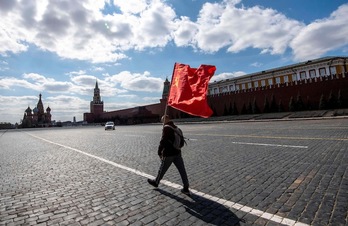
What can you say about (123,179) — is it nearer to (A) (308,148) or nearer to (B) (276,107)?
(A) (308,148)

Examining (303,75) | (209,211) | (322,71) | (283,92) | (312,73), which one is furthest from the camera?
(303,75)

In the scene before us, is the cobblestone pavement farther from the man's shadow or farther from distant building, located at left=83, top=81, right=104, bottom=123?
distant building, located at left=83, top=81, right=104, bottom=123

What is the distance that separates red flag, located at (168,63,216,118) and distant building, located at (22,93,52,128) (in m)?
118

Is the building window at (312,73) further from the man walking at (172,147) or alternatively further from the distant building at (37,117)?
the distant building at (37,117)

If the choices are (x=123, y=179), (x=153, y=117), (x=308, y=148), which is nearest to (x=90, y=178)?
(x=123, y=179)

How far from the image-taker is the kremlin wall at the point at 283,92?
121ft

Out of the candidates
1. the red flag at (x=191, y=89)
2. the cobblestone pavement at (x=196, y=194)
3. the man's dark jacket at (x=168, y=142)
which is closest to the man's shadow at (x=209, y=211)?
the cobblestone pavement at (x=196, y=194)

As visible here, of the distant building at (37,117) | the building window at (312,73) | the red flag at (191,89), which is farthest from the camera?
the distant building at (37,117)

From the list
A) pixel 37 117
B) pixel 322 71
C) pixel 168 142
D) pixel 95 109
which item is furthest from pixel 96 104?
pixel 168 142

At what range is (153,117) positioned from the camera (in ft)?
244

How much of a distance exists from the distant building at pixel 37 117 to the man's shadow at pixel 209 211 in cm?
11816

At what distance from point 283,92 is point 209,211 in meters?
43.7

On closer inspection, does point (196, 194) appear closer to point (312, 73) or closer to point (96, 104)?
point (312, 73)

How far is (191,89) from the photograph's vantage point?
15.0 ft
